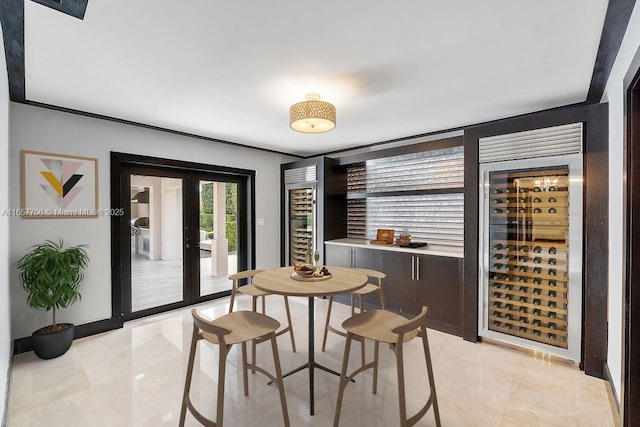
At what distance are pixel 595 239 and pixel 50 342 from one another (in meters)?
5.06

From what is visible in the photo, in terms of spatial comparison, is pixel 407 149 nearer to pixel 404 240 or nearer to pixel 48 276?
pixel 404 240

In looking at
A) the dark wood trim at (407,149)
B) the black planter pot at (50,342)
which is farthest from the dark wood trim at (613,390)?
the black planter pot at (50,342)

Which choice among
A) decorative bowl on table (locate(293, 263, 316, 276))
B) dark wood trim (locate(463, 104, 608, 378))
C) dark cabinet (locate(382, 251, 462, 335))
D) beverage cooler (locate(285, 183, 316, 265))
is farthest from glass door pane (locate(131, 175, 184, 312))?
dark wood trim (locate(463, 104, 608, 378))

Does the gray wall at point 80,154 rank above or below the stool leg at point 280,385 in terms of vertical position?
above

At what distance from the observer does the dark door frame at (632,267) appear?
182 centimetres

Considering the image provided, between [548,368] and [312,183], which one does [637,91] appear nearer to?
[548,368]

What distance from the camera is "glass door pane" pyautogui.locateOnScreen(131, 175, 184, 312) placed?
13.6ft

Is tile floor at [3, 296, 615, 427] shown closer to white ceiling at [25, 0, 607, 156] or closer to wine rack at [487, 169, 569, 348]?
wine rack at [487, 169, 569, 348]

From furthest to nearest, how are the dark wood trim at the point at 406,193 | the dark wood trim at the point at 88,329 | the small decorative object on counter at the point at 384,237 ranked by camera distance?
the small decorative object on counter at the point at 384,237
the dark wood trim at the point at 406,193
the dark wood trim at the point at 88,329

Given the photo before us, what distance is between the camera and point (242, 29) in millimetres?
1937

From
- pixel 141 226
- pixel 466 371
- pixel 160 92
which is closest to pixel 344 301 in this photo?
pixel 466 371

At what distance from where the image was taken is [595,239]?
2.65m

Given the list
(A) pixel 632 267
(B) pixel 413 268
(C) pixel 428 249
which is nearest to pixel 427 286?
(B) pixel 413 268

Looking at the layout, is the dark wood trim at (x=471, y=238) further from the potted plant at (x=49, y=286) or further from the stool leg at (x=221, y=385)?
the potted plant at (x=49, y=286)
